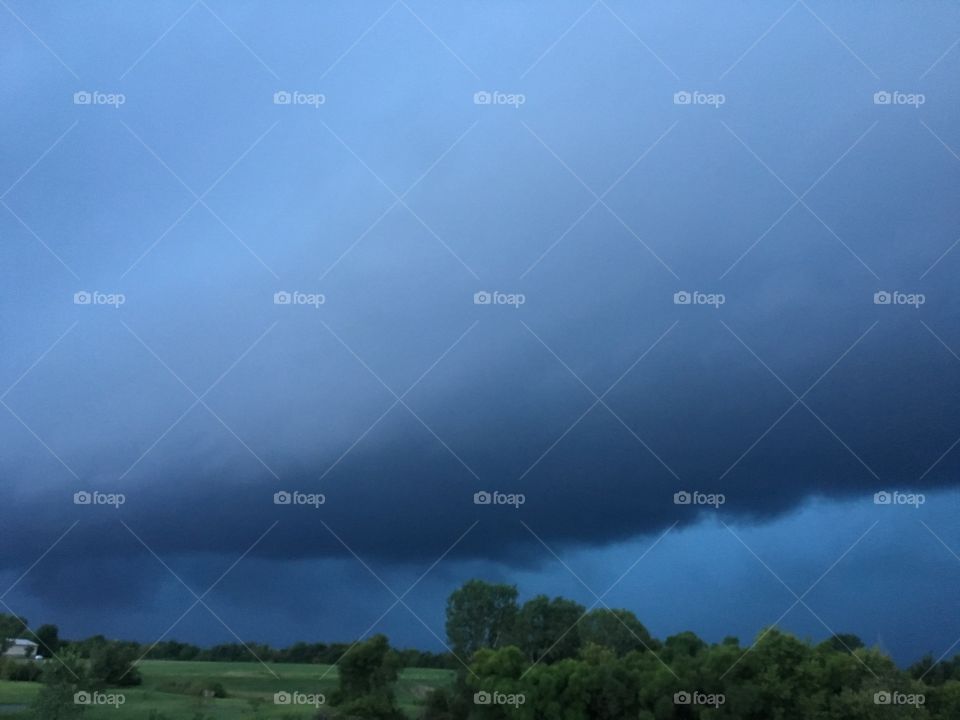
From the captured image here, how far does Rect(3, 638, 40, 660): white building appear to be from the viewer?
1999 centimetres

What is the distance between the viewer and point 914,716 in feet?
61.9

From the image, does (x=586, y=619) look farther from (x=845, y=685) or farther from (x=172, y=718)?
(x=172, y=718)

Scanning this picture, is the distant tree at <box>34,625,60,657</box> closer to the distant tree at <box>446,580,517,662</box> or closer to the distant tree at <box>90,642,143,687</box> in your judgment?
the distant tree at <box>90,642,143,687</box>

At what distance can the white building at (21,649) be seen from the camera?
19994mm

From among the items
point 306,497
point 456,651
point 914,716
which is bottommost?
point 914,716

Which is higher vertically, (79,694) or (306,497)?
(306,497)

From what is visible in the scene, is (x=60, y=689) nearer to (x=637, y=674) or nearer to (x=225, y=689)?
(x=225, y=689)

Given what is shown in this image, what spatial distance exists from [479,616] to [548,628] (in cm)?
134

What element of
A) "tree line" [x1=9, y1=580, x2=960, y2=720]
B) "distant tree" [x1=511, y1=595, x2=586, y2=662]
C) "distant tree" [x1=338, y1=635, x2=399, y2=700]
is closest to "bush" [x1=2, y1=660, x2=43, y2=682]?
"tree line" [x1=9, y1=580, x2=960, y2=720]

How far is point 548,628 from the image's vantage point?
1984cm

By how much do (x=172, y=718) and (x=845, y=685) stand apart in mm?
12383

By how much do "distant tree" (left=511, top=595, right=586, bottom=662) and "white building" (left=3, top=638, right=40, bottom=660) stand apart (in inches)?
362

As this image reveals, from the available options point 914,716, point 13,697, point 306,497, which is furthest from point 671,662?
point 13,697

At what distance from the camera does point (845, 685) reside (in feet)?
62.5
